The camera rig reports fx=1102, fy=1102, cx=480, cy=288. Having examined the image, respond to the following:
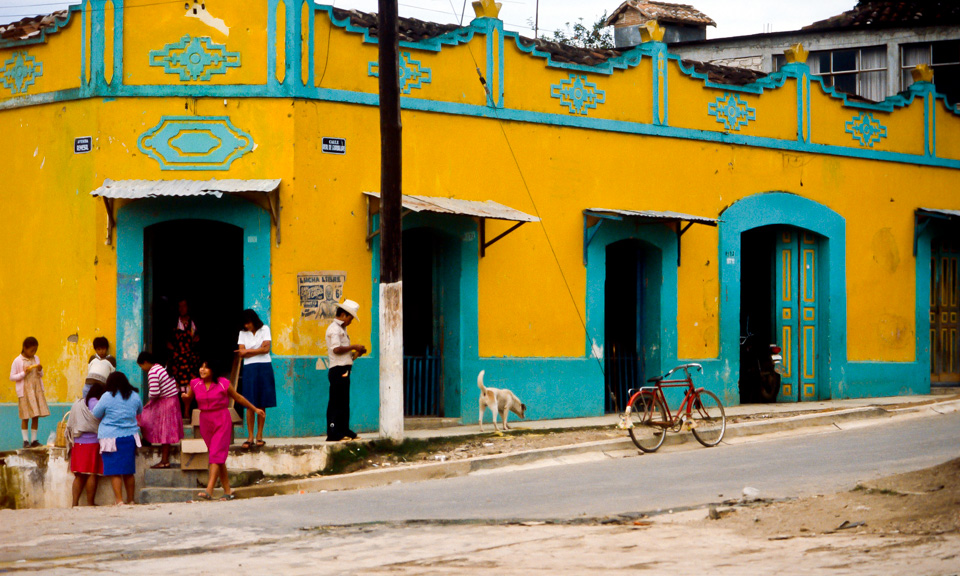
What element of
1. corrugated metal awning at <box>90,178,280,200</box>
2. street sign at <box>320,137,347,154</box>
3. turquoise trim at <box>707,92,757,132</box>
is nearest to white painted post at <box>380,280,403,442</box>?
corrugated metal awning at <box>90,178,280,200</box>

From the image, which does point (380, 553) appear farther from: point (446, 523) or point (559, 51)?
point (559, 51)

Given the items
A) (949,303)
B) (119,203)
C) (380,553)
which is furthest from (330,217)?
(949,303)

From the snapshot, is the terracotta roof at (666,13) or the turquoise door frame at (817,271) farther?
the terracotta roof at (666,13)

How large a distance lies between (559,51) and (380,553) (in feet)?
34.3

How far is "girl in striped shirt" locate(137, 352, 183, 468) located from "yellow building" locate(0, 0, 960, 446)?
3.58ft

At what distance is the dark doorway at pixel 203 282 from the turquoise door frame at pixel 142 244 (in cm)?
110

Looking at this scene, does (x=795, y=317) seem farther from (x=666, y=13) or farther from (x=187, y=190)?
(x=666, y=13)

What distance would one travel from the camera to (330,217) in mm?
13594

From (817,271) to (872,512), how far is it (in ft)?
34.7

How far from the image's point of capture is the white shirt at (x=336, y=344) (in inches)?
494

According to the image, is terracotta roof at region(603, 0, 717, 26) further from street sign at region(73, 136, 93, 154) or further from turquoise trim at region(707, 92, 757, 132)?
street sign at region(73, 136, 93, 154)

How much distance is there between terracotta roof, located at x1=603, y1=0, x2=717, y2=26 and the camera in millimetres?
28594

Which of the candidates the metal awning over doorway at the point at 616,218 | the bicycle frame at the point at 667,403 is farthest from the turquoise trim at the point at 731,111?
the bicycle frame at the point at 667,403

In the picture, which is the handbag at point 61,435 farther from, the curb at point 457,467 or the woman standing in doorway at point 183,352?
the curb at point 457,467
